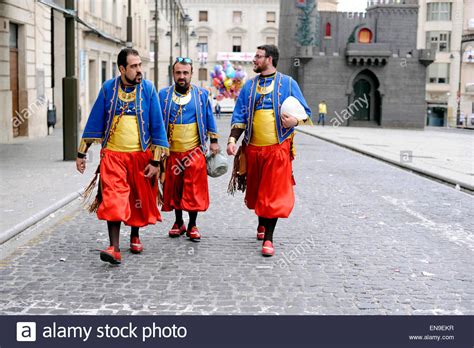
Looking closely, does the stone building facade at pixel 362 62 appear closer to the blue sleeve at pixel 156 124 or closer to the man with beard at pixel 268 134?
the man with beard at pixel 268 134

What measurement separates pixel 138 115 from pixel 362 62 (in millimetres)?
41972

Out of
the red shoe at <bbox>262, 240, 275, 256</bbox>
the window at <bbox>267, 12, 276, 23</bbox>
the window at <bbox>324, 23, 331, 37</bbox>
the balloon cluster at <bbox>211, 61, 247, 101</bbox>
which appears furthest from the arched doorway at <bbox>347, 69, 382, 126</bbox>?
the red shoe at <bbox>262, 240, 275, 256</bbox>

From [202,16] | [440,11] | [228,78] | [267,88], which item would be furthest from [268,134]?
[202,16]

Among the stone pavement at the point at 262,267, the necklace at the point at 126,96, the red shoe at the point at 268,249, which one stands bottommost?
the stone pavement at the point at 262,267

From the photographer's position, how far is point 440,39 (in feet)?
201

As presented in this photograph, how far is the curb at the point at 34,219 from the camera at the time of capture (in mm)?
6996

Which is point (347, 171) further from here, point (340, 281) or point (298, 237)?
point (340, 281)

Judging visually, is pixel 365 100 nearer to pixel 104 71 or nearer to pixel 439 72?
pixel 439 72

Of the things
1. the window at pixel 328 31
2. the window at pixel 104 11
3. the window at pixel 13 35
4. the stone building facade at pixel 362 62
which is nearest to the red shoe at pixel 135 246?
the window at pixel 13 35

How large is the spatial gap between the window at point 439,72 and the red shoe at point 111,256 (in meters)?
58.7

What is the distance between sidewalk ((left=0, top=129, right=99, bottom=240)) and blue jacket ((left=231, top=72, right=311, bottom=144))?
2612mm

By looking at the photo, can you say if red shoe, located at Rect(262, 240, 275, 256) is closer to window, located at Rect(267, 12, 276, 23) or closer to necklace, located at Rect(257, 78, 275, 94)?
necklace, located at Rect(257, 78, 275, 94)

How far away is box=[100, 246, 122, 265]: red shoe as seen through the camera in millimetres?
5906

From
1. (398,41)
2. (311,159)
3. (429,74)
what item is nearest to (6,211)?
(311,159)
